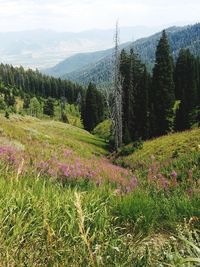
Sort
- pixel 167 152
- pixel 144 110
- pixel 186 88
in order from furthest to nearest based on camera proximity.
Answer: pixel 186 88
pixel 144 110
pixel 167 152

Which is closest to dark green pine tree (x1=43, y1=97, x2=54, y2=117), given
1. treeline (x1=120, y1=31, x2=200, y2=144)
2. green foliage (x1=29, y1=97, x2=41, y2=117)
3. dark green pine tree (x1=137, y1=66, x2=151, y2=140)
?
green foliage (x1=29, y1=97, x2=41, y2=117)

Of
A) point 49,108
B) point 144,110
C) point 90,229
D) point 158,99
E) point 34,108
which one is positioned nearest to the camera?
point 90,229

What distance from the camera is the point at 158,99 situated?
69.1 metres

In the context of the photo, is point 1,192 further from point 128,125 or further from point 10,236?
point 128,125

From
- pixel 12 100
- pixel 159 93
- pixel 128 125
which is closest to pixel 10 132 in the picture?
pixel 159 93

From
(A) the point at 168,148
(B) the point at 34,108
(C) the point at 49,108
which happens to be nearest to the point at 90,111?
(B) the point at 34,108

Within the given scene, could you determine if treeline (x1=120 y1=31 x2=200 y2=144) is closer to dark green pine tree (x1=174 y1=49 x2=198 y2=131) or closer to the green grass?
dark green pine tree (x1=174 y1=49 x2=198 y2=131)

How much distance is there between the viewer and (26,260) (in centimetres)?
390

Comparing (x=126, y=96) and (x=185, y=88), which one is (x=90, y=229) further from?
(x=185, y=88)

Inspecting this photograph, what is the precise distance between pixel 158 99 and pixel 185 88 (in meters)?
14.5

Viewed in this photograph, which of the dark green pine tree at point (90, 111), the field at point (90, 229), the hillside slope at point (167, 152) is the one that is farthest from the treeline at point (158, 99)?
the field at point (90, 229)

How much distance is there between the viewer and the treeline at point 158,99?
67.8m

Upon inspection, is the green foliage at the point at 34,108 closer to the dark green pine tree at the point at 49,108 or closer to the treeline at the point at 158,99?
the dark green pine tree at the point at 49,108

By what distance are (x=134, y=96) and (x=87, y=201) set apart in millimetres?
73738
